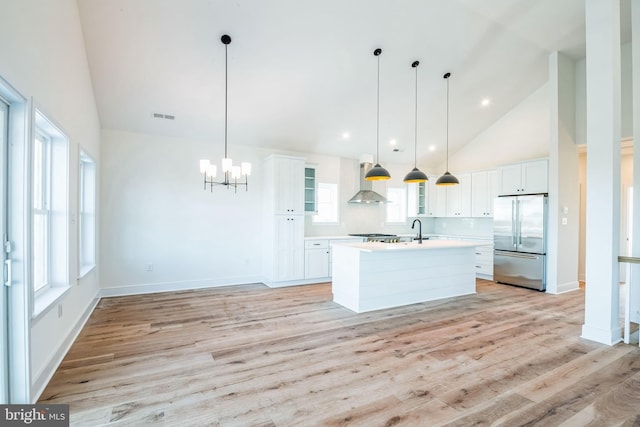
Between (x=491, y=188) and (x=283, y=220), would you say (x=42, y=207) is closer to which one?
(x=283, y=220)

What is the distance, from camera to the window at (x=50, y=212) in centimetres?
282

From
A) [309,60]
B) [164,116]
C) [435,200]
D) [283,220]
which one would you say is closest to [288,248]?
[283,220]

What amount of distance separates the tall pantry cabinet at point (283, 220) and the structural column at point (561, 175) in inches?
176

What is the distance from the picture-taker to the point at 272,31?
3748mm

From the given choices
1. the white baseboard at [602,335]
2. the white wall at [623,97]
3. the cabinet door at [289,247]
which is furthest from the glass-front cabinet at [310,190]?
the white wall at [623,97]

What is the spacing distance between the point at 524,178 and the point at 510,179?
0.28m

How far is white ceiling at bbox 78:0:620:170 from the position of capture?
355cm

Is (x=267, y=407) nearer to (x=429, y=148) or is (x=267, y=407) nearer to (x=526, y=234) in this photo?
(x=526, y=234)

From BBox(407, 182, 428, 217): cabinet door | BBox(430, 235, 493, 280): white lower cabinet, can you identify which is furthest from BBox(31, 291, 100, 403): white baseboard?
BBox(430, 235, 493, 280): white lower cabinet

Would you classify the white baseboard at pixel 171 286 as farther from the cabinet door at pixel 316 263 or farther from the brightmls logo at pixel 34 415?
the brightmls logo at pixel 34 415

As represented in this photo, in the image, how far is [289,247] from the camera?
5797 mm

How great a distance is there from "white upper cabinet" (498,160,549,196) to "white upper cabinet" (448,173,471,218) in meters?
0.96

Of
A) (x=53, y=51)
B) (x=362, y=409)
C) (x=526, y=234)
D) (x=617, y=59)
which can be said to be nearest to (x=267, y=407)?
(x=362, y=409)

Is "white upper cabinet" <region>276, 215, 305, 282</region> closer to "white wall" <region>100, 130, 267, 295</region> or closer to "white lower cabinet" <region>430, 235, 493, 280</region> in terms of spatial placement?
"white wall" <region>100, 130, 267, 295</region>
